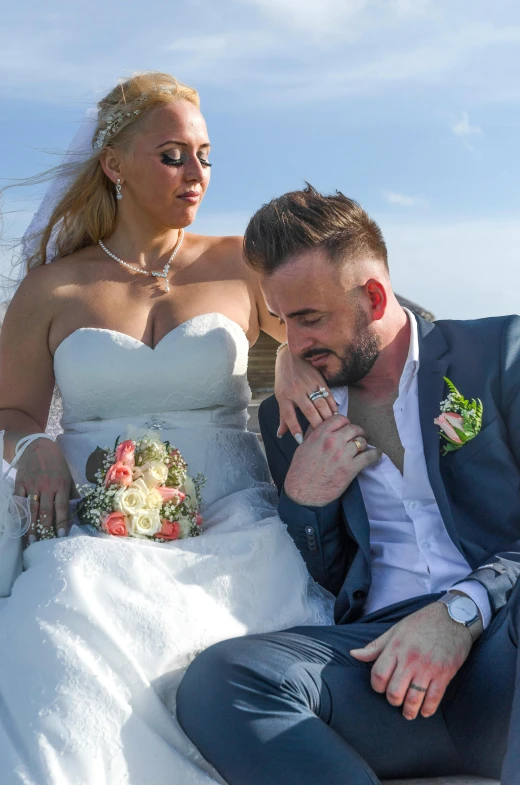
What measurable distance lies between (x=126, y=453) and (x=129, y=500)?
19 cm

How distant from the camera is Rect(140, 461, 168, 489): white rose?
357cm

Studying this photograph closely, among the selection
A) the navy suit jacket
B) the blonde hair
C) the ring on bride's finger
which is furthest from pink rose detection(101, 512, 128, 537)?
the blonde hair

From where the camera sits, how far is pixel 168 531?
11.5 feet

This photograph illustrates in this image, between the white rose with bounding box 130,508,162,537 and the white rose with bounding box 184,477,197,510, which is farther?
the white rose with bounding box 184,477,197,510

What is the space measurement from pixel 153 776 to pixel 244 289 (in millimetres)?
2503

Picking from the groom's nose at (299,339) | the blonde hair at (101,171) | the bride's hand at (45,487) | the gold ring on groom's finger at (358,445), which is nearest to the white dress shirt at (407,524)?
the gold ring on groom's finger at (358,445)

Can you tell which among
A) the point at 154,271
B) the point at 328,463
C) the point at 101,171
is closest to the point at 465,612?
the point at 328,463

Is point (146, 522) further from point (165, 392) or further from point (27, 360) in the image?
point (27, 360)

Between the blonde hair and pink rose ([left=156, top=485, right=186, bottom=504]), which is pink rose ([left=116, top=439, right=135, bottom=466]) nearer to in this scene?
pink rose ([left=156, top=485, right=186, bottom=504])

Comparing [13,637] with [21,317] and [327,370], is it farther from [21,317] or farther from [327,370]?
[21,317]

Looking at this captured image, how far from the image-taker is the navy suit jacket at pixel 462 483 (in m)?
3.35

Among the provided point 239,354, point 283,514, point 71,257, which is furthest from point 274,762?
point 71,257

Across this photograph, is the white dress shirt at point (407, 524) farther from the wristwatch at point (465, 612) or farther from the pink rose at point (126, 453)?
the pink rose at point (126, 453)

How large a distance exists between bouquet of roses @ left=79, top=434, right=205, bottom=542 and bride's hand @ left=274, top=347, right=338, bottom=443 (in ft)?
1.49
